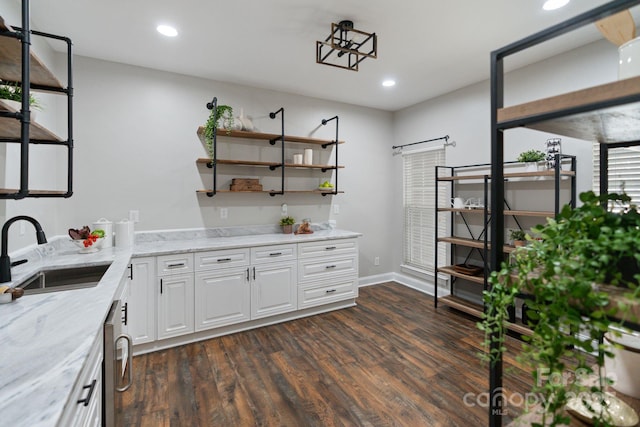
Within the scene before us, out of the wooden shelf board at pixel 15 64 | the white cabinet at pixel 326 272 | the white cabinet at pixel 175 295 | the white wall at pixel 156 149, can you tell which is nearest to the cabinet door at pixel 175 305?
the white cabinet at pixel 175 295

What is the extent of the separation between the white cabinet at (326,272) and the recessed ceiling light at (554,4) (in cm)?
272

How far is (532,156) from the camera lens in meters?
3.02

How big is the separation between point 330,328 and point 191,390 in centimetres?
147

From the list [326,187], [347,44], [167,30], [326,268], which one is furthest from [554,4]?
[326,268]

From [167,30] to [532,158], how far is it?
3403 mm

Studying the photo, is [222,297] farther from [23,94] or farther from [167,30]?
[167,30]

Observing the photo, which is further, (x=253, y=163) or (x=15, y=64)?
(x=253, y=163)

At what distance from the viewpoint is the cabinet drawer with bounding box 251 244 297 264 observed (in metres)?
3.29

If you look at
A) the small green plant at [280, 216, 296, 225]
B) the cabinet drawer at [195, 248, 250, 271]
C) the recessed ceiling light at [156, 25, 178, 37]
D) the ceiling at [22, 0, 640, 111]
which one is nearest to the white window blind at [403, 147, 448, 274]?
the ceiling at [22, 0, 640, 111]

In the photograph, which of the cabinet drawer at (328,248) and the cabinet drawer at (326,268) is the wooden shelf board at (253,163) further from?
the cabinet drawer at (326,268)

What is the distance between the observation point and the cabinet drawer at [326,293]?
361cm

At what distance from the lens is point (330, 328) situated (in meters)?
3.35

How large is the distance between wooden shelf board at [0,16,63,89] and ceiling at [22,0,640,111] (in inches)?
33.4

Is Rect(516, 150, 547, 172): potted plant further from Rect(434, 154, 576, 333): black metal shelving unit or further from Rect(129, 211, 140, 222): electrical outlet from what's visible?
Rect(129, 211, 140, 222): electrical outlet
